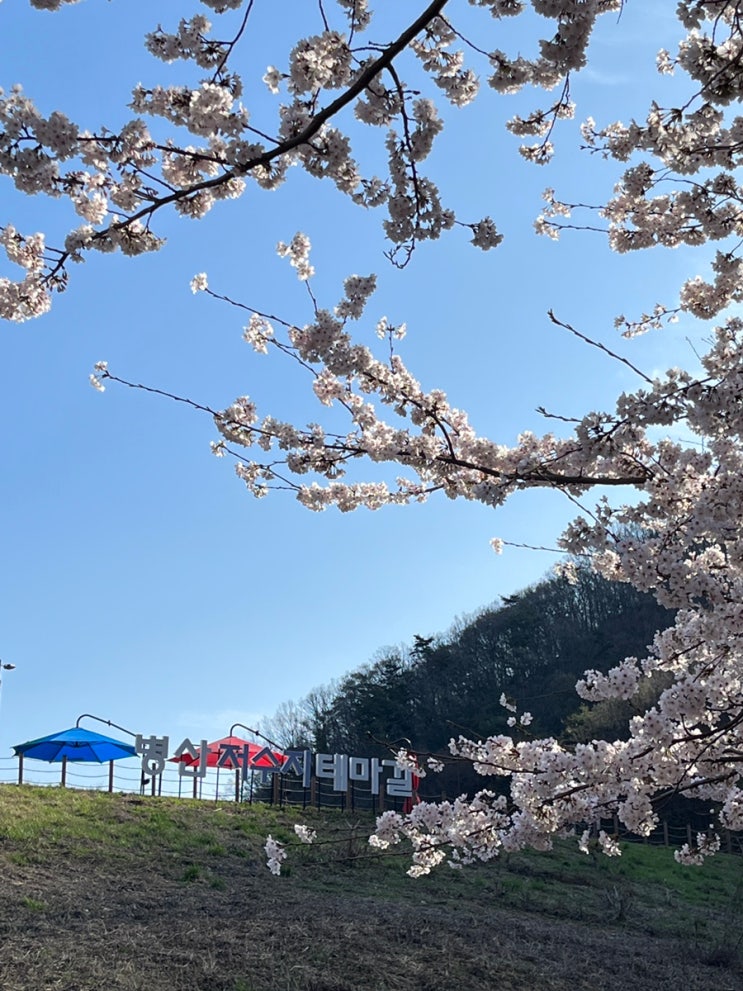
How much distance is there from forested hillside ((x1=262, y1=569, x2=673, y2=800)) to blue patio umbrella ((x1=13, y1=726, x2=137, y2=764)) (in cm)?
1519

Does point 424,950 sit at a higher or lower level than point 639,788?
lower

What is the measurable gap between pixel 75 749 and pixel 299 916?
1099 centimetres

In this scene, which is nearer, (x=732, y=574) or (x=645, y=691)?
(x=732, y=574)

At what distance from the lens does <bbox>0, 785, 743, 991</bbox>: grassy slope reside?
6055 mm

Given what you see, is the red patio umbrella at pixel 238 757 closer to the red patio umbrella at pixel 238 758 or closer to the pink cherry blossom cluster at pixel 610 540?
the red patio umbrella at pixel 238 758

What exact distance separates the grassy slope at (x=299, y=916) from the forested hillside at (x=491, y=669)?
18153mm

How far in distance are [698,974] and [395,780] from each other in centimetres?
1181

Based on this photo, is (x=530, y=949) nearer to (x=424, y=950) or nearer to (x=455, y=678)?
(x=424, y=950)

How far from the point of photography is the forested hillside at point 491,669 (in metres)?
33.7

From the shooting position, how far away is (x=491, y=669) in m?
39.1

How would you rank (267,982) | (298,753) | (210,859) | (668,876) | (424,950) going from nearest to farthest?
(267,982) < (424,950) < (210,859) < (668,876) < (298,753)

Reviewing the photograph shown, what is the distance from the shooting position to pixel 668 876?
14.6 metres

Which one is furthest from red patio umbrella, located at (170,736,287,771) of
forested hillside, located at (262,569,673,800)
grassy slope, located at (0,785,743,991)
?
forested hillside, located at (262,569,673,800)

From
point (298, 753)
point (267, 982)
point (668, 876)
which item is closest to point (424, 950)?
point (267, 982)
